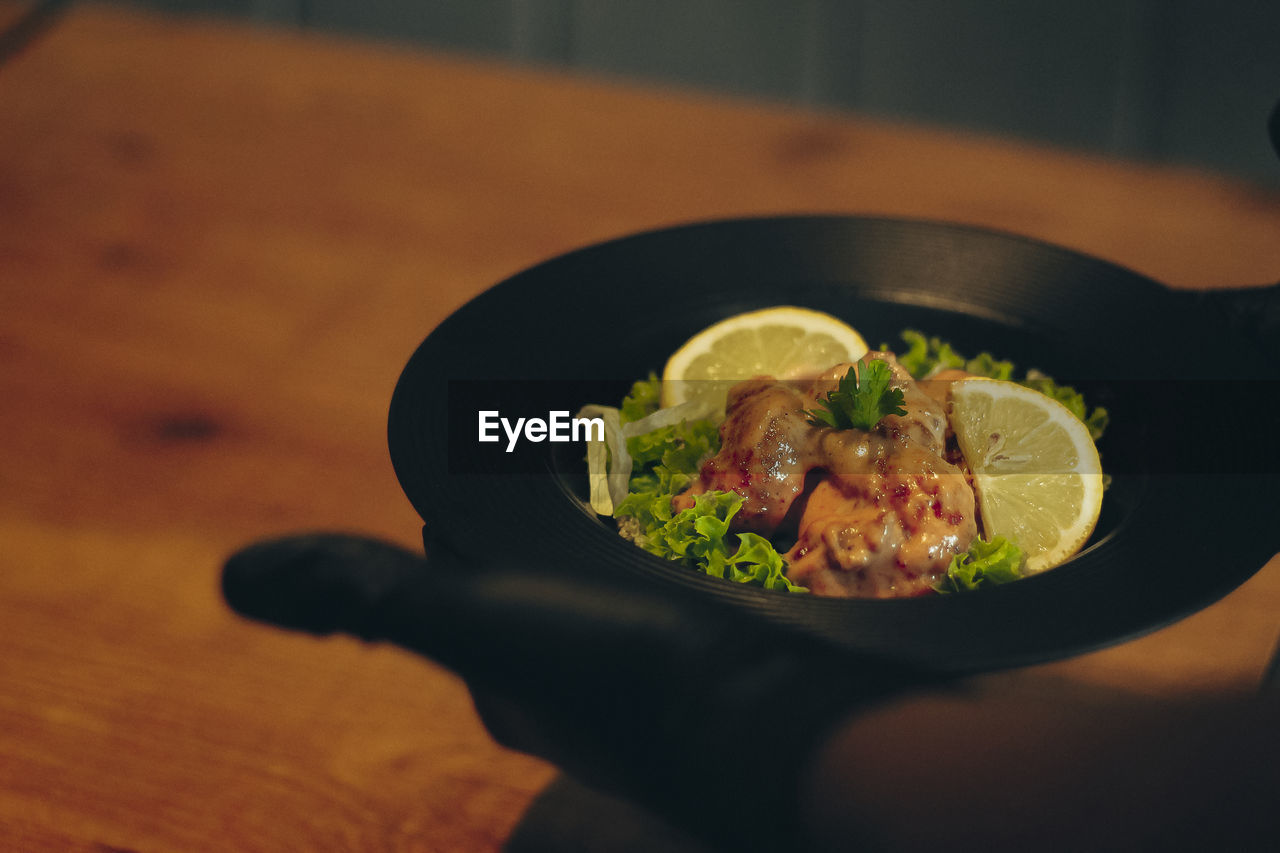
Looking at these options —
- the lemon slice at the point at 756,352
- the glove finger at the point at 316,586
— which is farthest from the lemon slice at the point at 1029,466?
the glove finger at the point at 316,586

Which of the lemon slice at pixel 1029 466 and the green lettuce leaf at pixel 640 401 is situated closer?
the lemon slice at pixel 1029 466

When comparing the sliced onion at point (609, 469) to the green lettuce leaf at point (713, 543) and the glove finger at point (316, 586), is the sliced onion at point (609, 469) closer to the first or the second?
the green lettuce leaf at point (713, 543)

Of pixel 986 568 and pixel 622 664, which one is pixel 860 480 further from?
pixel 622 664

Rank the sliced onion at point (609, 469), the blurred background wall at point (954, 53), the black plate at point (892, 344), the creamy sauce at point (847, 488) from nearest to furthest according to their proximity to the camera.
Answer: the black plate at point (892, 344)
the creamy sauce at point (847, 488)
the sliced onion at point (609, 469)
the blurred background wall at point (954, 53)

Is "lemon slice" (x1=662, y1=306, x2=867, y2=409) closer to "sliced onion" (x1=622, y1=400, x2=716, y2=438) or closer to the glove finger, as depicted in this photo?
"sliced onion" (x1=622, y1=400, x2=716, y2=438)

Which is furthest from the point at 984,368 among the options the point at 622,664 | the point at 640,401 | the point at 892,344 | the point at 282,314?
the point at 282,314

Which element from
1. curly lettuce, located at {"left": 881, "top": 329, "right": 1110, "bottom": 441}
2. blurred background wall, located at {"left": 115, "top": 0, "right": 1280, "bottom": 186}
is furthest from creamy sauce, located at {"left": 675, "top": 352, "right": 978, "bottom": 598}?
blurred background wall, located at {"left": 115, "top": 0, "right": 1280, "bottom": 186}
